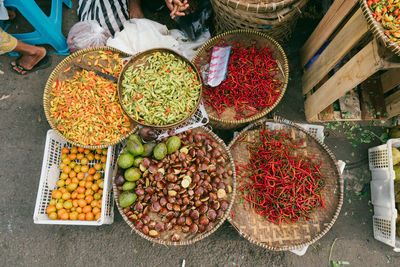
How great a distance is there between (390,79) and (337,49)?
102cm

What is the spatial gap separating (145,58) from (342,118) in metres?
2.28

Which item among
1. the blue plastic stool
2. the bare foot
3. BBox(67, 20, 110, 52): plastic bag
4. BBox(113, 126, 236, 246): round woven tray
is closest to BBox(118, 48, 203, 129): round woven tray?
BBox(113, 126, 236, 246): round woven tray

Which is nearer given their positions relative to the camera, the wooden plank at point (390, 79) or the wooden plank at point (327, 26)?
the wooden plank at point (327, 26)

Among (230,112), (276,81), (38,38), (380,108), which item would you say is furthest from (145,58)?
(380,108)

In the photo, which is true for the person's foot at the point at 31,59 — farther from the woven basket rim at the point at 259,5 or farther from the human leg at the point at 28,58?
the woven basket rim at the point at 259,5

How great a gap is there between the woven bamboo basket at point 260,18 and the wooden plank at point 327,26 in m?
0.27

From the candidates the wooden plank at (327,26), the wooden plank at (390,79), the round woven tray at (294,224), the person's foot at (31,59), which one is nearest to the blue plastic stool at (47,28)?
the person's foot at (31,59)

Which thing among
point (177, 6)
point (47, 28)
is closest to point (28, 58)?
point (47, 28)

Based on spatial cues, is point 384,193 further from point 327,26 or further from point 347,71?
point 327,26

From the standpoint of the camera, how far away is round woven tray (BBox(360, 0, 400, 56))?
63.2 inches

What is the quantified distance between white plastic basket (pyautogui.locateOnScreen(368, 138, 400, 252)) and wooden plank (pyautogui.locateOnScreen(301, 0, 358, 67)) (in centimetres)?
126

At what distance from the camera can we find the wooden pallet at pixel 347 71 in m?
2.01

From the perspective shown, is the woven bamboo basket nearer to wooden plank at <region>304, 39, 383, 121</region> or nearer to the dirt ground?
wooden plank at <region>304, 39, 383, 121</region>

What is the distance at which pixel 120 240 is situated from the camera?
2879 millimetres
